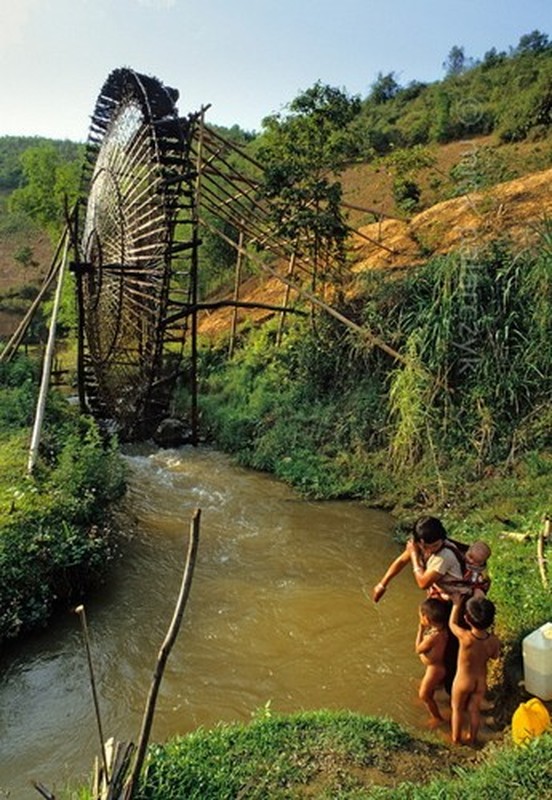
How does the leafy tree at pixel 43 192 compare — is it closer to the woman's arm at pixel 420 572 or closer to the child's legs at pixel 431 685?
the woman's arm at pixel 420 572

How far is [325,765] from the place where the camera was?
388 cm

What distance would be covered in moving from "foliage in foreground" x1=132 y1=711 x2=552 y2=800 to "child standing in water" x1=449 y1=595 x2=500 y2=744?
257 millimetres

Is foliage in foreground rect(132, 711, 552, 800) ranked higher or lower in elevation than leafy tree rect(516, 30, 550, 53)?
lower

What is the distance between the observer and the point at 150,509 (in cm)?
909

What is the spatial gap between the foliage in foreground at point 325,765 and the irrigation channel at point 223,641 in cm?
76

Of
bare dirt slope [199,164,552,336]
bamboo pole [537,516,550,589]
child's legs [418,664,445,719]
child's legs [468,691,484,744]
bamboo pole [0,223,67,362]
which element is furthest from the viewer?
bare dirt slope [199,164,552,336]

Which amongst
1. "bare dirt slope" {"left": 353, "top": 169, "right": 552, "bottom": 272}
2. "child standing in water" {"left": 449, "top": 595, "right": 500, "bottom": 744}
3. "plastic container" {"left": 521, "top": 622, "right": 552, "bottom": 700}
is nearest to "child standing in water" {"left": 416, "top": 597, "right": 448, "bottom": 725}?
"child standing in water" {"left": 449, "top": 595, "right": 500, "bottom": 744}

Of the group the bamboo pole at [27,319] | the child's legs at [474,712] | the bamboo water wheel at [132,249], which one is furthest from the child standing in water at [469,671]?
the bamboo pole at [27,319]

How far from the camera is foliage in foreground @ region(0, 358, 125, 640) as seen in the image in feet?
19.0

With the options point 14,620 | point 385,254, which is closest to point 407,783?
point 14,620

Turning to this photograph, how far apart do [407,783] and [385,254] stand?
13038 millimetres

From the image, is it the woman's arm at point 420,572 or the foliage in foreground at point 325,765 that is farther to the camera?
the woman's arm at point 420,572

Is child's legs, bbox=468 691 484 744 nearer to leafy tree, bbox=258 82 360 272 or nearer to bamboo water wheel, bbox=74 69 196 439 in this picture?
bamboo water wheel, bbox=74 69 196 439

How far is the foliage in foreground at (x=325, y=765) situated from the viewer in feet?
11.4
